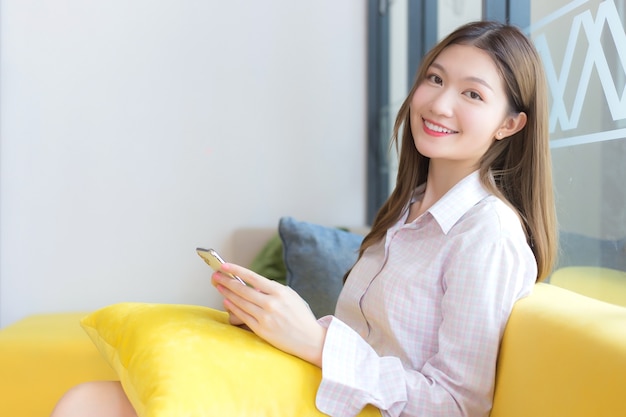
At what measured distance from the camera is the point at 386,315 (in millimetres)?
1245

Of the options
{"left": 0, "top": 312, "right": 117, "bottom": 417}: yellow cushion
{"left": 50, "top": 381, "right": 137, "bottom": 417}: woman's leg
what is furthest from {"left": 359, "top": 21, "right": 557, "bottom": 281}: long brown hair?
{"left": 0, "top": 312, "right": 117, "bottom": 417}: yellow cushion

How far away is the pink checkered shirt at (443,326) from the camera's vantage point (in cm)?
110

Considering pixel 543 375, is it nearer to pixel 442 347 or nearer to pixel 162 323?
pixel 442 347

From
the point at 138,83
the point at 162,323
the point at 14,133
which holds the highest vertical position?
the point at 138,83

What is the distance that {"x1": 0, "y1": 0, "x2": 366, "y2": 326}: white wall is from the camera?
2771 mm

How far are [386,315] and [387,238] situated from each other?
7.1 inches

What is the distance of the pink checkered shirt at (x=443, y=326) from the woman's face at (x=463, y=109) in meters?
0.12

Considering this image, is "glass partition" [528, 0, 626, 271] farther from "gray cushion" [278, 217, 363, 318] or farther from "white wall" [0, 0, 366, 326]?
"white wall" [0, 0, 366, 326]

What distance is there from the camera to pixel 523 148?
1.34 metres

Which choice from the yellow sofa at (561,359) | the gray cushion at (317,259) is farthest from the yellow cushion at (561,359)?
the gray cushion at (317,259)

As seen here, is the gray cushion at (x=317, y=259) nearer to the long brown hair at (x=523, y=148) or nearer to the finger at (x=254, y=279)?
the long brown hair at (x=523, y=148)

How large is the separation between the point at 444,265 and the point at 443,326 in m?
0.12

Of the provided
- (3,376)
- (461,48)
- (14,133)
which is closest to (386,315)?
(461,48)

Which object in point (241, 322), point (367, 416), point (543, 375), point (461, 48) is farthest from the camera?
point (461, 48)
